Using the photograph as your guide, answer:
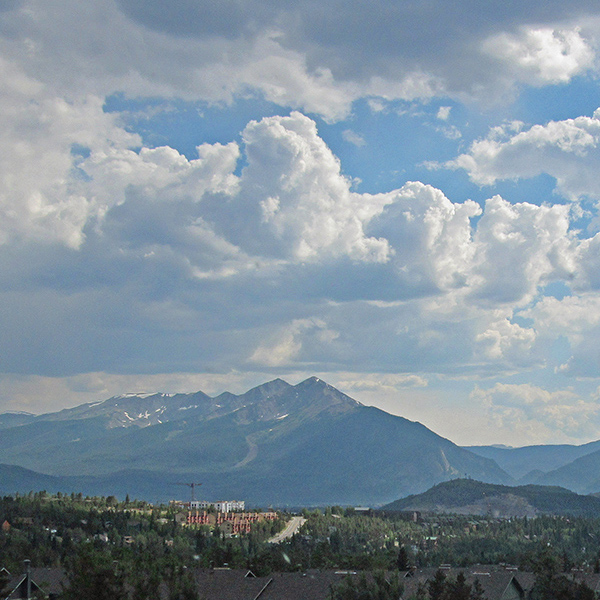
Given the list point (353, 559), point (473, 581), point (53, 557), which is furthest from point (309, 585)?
point (53, 557)

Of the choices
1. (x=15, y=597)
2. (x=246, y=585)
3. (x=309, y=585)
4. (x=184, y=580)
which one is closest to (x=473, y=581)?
(x=309, y=585)

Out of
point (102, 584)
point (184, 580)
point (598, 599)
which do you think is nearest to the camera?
point (102, 584)

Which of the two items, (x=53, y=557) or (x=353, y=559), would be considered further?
(x=53, y=557)

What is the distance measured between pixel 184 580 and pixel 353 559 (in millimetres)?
100636

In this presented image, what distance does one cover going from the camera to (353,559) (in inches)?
6954

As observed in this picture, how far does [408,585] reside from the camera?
353 feet

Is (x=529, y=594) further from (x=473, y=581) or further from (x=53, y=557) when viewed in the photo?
(x=53, y=557)

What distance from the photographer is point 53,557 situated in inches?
7849

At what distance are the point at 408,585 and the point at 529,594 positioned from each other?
18.2m

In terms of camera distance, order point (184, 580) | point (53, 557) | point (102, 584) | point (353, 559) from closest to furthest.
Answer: point (102, 584) → point (184, 580) → point (353, 559) → point (53, 557)

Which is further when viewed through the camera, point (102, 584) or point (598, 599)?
point (598, 599)

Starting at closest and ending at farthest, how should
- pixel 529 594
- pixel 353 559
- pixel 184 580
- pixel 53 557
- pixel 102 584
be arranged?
pixel 102 584
pixel 184 580
pixel 529 594
pixel 353 559
pixel 53 557

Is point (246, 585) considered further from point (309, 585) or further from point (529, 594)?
point (529, 594)

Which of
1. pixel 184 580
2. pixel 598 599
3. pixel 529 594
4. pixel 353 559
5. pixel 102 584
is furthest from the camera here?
pixel 353 559
